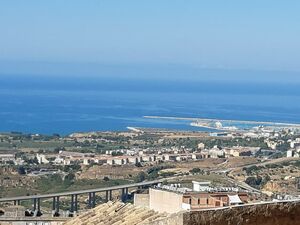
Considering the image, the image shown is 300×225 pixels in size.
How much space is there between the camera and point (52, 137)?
7762cm

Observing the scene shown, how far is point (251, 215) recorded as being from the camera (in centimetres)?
450

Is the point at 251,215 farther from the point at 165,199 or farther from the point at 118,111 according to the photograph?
the point at 118,111

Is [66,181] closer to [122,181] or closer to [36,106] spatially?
[122,181]

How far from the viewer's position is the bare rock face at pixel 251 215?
4.34 metres

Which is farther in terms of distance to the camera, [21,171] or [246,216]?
[21,171]

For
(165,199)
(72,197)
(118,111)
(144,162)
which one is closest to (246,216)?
(165,199)

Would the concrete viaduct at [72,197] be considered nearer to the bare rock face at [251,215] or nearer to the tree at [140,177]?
the tree at [140,177]

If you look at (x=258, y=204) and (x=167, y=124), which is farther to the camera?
(x=167, y=124)

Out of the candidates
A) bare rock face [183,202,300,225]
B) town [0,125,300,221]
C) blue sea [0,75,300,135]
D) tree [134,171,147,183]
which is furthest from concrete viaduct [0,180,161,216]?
blue sea [0,75,300,135]

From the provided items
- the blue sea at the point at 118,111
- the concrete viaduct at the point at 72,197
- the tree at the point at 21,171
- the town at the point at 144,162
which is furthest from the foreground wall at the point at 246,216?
the blue sea at the point at 118,111

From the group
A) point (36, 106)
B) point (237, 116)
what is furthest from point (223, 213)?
point (36, 106)

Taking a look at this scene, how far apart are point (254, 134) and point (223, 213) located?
262ft

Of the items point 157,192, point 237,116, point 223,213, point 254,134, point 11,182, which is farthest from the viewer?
point 237,116

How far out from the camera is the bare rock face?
4340 mm
